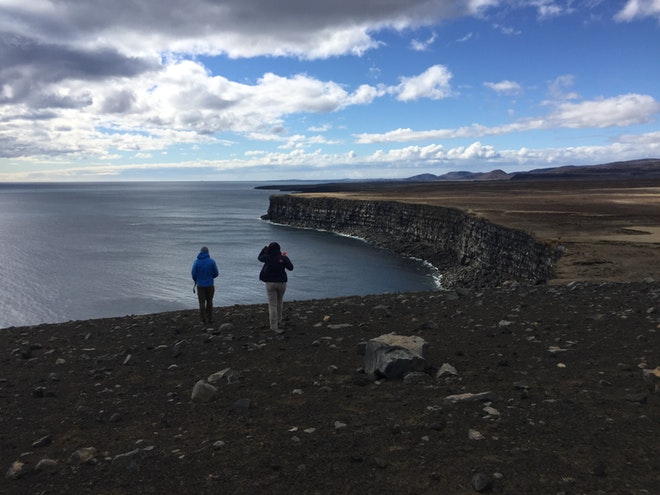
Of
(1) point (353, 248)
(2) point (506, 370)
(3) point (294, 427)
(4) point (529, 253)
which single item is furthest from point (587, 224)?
(3) point (294, 427)

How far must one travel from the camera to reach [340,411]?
8094 mm

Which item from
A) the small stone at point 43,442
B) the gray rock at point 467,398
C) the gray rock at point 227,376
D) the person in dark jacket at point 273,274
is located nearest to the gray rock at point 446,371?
Result: the gray rock at point 467,398

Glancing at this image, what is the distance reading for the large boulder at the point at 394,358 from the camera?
959cm

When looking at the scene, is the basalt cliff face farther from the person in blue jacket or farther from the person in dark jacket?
the person in blue jacket

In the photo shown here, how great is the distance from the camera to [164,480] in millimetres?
6168

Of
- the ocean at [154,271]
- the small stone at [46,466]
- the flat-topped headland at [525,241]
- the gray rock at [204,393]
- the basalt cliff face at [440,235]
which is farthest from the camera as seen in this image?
the basalt cliff face at [440,235]

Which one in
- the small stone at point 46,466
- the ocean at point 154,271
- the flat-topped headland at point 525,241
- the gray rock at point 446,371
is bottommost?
the ocean at point 154,271

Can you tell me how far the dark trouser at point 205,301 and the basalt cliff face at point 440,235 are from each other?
2534cm

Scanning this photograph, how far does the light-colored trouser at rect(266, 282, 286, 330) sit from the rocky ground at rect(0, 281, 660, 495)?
478 mm

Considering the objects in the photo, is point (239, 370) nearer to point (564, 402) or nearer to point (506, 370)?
point (506, 370)

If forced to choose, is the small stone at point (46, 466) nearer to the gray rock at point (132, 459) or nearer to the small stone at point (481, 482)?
the gray rock at point (132, 459)

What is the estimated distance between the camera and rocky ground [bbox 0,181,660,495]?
6.08 metres

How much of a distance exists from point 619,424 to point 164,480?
260 inches

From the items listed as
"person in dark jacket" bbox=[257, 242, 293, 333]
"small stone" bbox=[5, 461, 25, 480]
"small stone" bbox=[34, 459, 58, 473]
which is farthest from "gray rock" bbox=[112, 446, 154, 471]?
"person in dark jacket" bbox=[257, 242, 293, 333]
